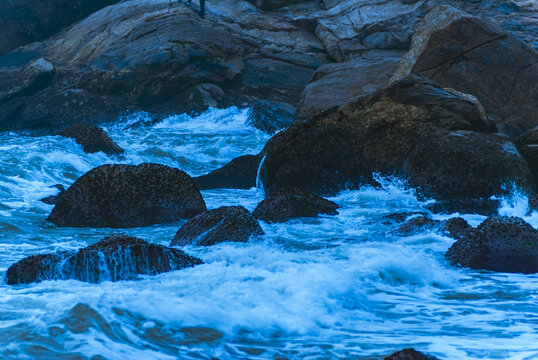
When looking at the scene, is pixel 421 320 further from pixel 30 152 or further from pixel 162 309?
pixel 30 152

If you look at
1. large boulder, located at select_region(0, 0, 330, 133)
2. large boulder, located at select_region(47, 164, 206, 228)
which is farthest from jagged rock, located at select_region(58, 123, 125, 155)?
large boulder, located at select_region(47, 164, 206, 228)

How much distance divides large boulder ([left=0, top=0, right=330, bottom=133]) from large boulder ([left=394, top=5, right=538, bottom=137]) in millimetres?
6500

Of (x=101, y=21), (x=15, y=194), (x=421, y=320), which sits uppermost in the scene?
(x=101, y=21)

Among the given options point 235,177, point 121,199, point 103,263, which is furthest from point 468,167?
point 103,263

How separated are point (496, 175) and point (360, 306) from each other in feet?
13.8

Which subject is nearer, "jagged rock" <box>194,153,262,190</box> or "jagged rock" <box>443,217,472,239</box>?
"jagged rock" <box>443,217,472,239</box>

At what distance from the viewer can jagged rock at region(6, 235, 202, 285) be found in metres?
5.32

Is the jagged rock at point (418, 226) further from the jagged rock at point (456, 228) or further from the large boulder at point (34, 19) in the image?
the large boulder at point (34, 19)

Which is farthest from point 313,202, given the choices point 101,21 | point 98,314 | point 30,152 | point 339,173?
point 101,21

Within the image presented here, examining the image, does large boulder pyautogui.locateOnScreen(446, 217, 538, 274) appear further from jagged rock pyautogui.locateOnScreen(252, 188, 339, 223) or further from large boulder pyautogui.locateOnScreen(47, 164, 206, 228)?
large boulder pyautogui.locateOnScreen(47, 164, 206, 228)

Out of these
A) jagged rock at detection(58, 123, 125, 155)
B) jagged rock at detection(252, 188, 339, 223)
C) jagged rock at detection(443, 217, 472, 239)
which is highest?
jagged rock at detection(443, 217, 472, 239)

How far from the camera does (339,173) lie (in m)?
9.78

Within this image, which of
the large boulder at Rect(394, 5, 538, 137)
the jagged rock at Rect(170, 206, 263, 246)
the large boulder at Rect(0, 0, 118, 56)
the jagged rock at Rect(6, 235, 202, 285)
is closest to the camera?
the jagged rock at Rect(6, 235, 202, 285)

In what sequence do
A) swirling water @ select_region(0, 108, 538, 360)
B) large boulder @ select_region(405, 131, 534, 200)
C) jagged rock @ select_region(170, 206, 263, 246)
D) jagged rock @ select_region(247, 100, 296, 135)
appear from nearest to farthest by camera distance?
swirling water @ select_region(0, 108, 538, 360) < jagged rock @ select_region(170, 206, 263, 246) < large boulder @ select_region(405, 131, 534, 200) < jagged rock @ select_region(247, 100, 296, 135)
